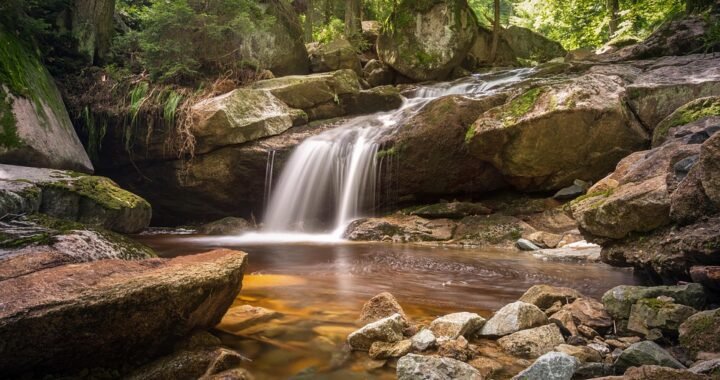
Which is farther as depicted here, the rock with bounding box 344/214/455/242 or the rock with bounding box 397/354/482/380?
the rock with bounding box 344/214/455/242

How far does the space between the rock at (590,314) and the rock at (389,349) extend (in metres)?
1.38

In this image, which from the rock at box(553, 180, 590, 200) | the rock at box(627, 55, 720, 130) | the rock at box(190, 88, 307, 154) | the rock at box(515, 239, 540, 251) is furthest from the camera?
the rock at box(190, 88, 307, 154)

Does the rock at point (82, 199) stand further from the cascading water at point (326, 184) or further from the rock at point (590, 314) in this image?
the rock at point (590, 314)

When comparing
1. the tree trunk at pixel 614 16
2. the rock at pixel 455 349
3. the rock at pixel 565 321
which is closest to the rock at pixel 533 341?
the rock at pixel 565 321

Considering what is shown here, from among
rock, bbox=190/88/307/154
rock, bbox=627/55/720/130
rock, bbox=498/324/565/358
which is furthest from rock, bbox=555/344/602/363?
rock, bbox=190/88/307/154

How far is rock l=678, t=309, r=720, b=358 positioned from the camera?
2568 mm

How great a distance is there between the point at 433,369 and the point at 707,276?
7.07 feet

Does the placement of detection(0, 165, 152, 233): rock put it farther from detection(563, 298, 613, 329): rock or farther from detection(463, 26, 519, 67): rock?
detection(463, 26, 519, 67): rock

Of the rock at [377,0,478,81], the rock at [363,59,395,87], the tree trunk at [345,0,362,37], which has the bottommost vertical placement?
the rock at [363,59,395,87]

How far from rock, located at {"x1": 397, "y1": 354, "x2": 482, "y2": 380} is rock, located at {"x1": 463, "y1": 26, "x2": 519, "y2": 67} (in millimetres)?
16410

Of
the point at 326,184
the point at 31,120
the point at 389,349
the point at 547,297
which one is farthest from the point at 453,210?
the point at 31,120

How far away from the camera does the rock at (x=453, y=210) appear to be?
9.89 meters

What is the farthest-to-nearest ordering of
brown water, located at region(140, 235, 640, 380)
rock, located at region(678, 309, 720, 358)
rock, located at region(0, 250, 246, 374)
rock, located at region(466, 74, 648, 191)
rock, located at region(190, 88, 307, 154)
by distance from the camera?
rock, located at region(190, 88, 307, 154), rock, located at region(466, 74, 648, 191), brown water, located at region(140, 235, 640, 380), rock, located at region(678, 309, 720, 358), rock, located at region(0, 250, 246, 374)

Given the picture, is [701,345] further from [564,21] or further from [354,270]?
[564,21]
